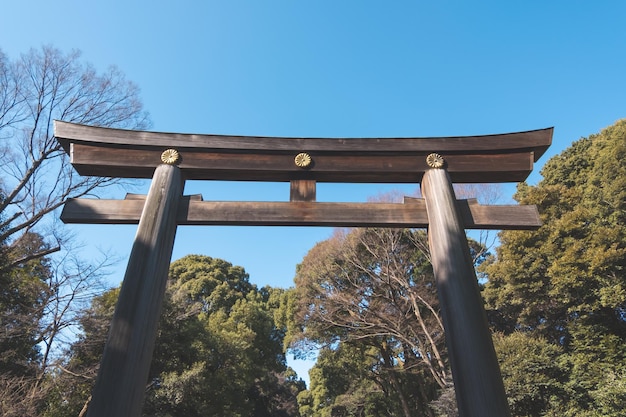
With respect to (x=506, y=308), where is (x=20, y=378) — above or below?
below

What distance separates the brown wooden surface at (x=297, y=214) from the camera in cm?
361

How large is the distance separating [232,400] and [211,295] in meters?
9.76

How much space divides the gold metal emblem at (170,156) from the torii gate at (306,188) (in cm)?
1

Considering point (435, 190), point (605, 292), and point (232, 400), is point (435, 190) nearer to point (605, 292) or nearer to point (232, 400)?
point (605, 292)

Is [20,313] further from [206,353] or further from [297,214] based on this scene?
[297,214]

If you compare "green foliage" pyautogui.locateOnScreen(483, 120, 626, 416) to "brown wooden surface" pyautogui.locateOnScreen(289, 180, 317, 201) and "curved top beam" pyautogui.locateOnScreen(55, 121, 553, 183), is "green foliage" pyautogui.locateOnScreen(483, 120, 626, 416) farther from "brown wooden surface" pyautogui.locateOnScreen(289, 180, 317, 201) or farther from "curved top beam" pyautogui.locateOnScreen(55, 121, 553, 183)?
"brown wooden surface" pyautogui.locateOnScreen(289, 180, 317, 201)

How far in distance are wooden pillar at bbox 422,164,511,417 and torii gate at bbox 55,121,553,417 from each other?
11mm

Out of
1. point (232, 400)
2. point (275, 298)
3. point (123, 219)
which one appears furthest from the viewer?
point (275, 298)

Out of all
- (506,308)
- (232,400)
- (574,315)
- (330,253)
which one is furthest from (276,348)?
(574,315)

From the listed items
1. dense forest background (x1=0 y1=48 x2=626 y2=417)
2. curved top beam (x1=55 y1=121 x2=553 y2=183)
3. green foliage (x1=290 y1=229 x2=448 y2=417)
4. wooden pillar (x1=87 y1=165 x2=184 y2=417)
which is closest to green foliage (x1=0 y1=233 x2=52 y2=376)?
dense forest background (x1=0 y1=48 x2=626 y2=417)

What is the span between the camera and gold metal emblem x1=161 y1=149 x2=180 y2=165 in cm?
379

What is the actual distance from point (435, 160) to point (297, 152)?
156 centimetres

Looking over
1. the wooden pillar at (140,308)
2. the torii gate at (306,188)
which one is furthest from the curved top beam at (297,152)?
the wooden pillar at (140,308)

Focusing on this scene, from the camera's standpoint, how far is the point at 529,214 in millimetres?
3803
